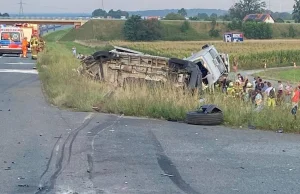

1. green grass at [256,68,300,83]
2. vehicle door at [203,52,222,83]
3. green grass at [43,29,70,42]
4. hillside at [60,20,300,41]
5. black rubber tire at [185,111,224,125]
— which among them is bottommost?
green grass at [43,29,70,42]

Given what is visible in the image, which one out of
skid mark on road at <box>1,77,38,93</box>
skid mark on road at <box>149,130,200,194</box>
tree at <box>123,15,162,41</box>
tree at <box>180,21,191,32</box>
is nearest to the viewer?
skid mark on road at <box>149,130,200,194</box>

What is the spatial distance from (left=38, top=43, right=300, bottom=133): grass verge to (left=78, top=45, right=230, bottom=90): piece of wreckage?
3.10 ft

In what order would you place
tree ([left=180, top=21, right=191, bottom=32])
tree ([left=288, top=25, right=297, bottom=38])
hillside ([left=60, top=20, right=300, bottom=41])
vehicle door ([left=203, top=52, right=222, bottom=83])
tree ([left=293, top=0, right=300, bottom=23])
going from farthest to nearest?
1. tree ([left=293, top=0, right=300, bottom=23])
2. tree ([left=288, top=25, right=297, bottom=38])
3. tree ([left=180, top=21, right=191, bottom=32])
4. hillside ([left=60, top=20, right=300, bottom=41])
5. vehicle door ([left=203, top=52, right=222, bottom=83])

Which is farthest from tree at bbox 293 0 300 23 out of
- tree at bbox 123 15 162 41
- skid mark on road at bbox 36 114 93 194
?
skid mark on road at bbox 36 114 93 194

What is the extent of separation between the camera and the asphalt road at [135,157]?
8883 millimetres

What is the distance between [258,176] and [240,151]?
2.06 meters

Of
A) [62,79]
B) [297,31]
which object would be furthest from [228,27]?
[62,79]

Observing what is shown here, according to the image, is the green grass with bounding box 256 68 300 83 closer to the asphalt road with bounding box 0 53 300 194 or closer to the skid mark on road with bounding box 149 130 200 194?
the asphalt road with bounding box 0 53 300 194

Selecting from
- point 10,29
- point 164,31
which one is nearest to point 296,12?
point 164,31

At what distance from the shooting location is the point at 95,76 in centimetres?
2189

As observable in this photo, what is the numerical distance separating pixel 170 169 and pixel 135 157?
41.5 inches

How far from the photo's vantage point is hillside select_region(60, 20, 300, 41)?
406ft

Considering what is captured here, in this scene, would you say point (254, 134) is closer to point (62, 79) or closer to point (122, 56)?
point (122, 56)

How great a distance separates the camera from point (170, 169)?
32.8ft
